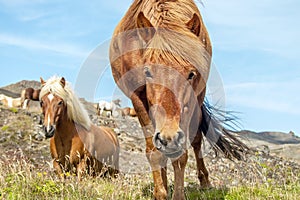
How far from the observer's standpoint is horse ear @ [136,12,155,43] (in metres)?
4.75

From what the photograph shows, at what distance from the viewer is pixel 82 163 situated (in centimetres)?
859

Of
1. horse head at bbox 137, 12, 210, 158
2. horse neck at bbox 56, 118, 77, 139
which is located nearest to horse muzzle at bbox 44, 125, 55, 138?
horse neck at bbox 56, 118, 77, 139

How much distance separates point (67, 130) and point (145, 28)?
4800mm

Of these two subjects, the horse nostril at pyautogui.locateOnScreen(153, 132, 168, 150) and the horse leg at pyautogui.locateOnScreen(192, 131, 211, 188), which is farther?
the horse leg at pyautogui.locateOnScreen(192, 131, 211, 188)

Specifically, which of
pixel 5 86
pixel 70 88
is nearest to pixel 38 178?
pixel 70 88

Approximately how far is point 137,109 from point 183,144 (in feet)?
4.01

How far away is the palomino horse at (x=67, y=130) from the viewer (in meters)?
8.59

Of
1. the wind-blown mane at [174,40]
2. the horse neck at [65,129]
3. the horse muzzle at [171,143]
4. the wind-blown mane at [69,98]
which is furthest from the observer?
the horse neck at [65,129]

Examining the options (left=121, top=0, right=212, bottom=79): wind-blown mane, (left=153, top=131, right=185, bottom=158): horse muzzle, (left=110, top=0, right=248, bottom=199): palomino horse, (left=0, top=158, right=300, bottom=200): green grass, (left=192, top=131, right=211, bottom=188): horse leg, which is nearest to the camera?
(left=153, top=131, right=185, bottom=158): horse muzzle

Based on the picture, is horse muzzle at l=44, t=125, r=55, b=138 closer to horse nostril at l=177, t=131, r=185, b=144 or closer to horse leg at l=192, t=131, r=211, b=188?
horse leg at l=192, t=131, r=211, b=188

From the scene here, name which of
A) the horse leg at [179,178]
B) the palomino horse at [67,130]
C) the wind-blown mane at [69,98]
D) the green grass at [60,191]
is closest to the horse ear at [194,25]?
the horse leg at [179,178]

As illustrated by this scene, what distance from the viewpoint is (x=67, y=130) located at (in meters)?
9.05

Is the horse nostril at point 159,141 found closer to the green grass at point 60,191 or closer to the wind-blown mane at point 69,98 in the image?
the green grass at point 60,191

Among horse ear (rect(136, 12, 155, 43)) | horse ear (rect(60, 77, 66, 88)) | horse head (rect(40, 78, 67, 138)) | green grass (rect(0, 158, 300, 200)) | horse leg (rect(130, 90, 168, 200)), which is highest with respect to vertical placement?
horse ear (rect(60, 77, 66, 88))
